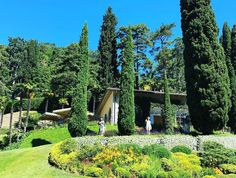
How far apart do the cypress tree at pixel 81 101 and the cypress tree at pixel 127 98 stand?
3.36 m

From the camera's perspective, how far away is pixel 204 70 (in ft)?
67.8

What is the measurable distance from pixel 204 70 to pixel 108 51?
33.6m

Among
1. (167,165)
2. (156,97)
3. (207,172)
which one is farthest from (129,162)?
(156,97)

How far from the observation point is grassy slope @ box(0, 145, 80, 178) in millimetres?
14344

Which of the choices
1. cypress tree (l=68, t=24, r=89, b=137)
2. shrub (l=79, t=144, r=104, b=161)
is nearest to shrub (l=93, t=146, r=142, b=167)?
shrub (l=79, t=144, r=104, b=161)

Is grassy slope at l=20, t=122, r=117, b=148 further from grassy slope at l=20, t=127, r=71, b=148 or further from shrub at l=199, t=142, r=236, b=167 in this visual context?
shrub at l=199, t=142, r=236, b=167

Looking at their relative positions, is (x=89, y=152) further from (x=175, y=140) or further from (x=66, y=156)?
(x=175, y=140)

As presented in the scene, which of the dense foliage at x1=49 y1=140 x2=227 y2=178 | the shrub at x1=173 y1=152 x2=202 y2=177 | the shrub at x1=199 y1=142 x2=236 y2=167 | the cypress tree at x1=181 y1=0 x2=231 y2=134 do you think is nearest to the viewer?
the dense foliage at x1=49 y1=140 x2=227 y2=178

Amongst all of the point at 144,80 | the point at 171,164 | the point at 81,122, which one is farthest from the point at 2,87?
the point at 144,80

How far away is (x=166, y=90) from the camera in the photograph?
101 feet

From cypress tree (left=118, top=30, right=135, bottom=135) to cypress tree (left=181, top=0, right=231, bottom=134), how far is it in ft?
13.7

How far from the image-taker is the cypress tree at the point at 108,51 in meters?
51.2

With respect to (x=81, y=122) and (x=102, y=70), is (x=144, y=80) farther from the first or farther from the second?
(x=81, y=122)

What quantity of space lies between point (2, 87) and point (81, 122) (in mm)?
9234
